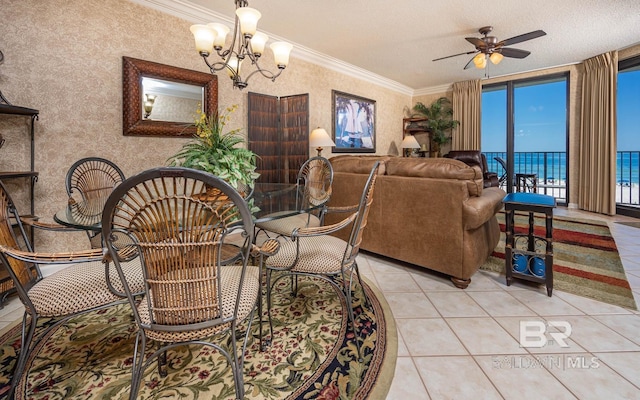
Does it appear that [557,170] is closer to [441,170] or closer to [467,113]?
[467,113]

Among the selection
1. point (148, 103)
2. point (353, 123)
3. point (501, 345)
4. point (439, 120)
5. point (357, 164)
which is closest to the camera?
point (501, 345)

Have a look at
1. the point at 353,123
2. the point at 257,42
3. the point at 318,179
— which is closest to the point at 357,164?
the point at 318,179

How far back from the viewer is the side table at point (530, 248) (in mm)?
2074

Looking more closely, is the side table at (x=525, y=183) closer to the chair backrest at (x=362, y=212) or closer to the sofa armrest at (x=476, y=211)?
the sofa armrest at (x=476, y=211)

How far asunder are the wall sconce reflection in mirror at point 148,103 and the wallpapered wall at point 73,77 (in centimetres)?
22

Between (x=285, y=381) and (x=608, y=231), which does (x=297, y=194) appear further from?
(x=608, y=231)

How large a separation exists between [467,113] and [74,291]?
23.6 feet

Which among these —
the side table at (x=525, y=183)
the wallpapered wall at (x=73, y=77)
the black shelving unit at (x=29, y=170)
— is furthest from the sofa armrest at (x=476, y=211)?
the side table at (x=525, y=183)

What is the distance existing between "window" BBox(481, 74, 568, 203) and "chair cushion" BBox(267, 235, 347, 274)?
5.53 metres

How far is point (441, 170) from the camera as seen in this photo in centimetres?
229

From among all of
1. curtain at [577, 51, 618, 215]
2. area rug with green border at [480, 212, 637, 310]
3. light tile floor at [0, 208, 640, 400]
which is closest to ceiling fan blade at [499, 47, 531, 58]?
curtain at [577, 51, 618, 215]

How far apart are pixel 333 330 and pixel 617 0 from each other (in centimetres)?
461

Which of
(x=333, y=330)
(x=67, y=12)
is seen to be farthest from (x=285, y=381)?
(x=67, y=12)

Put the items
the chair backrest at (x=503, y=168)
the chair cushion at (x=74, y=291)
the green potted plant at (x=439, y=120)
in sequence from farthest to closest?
the green potted plant at (x=439, y=120) < the chair backrest at (x=503, y=168) < the chair cushion at (x=74, y=291)
